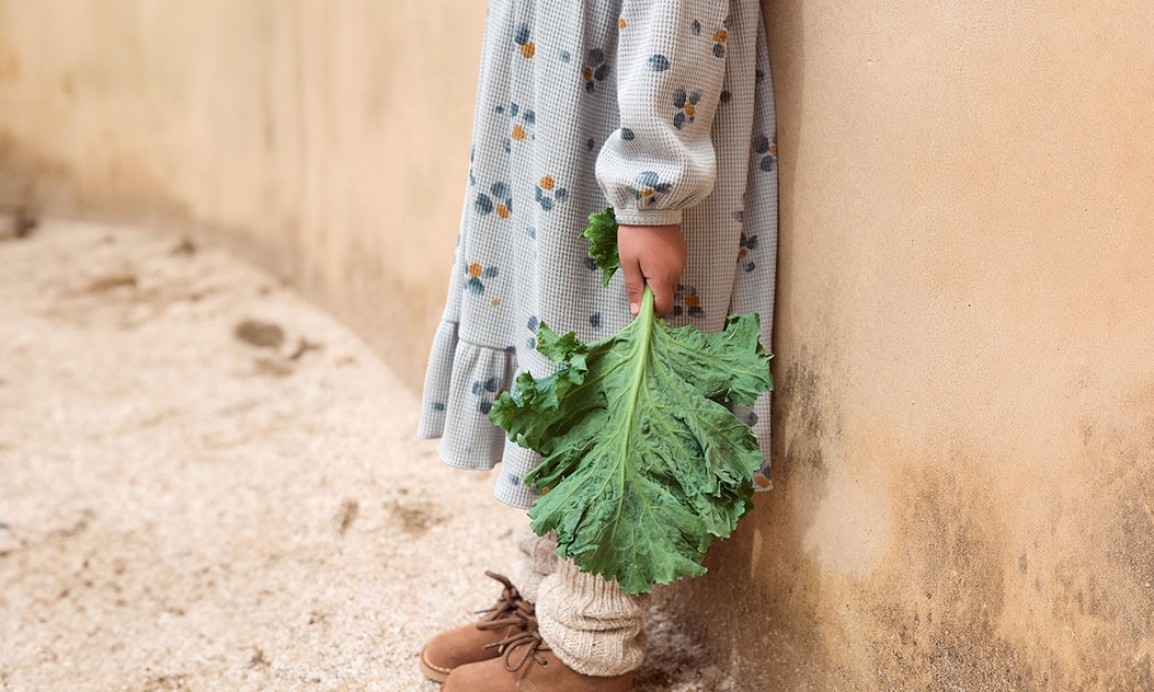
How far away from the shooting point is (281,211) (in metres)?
3.67

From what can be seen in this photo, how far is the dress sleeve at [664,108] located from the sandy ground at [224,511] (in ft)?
2.48

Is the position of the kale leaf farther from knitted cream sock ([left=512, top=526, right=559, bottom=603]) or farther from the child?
knitted cream sock ([left=512, top=526, right=559, bottom=603])

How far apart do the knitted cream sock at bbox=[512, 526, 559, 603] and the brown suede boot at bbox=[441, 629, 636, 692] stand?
0.08m

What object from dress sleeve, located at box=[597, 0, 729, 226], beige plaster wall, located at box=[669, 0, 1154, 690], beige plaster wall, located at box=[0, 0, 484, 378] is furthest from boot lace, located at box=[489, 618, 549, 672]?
beige plaster wall, located at box=[0, 0, 484, 378]

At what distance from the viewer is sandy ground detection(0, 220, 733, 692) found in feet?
5.79

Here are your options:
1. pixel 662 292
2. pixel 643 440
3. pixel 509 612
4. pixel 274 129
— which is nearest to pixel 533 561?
pixel 509 612

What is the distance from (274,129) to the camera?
3662mm

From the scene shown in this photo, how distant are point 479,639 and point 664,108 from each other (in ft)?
2.90

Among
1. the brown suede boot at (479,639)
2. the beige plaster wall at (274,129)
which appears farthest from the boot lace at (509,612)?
the beige plaster wall at (274,129)

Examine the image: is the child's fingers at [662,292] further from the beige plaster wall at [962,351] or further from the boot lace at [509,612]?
the boot lace at [509,612]

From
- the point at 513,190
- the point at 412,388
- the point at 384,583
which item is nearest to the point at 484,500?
the point at 384,583

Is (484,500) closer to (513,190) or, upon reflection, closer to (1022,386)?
(513,190)

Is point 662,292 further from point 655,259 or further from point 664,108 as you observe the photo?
point 664,108

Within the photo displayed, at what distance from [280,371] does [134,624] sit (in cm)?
122
